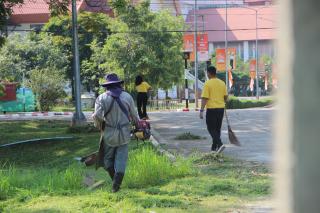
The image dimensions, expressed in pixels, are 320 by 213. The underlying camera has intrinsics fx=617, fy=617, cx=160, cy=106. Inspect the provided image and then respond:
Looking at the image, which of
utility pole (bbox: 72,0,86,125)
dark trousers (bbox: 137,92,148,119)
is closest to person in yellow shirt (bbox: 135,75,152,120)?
dark trousers (bbox: 137,92,148,119)

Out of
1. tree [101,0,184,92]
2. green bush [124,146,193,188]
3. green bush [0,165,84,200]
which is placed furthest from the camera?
tree [101,0,184,92]

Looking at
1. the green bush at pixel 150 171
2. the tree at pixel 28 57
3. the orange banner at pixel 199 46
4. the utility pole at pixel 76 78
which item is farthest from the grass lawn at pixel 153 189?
the tree at pixel 28 57

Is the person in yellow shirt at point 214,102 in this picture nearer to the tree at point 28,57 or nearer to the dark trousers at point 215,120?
the dark trousers at point 215,120

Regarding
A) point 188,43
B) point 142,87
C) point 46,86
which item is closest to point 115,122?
point 142,87

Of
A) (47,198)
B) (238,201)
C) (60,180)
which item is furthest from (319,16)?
(60,180)

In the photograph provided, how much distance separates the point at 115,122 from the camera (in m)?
8.34

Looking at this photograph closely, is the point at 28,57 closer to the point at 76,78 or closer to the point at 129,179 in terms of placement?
the point at 76,78

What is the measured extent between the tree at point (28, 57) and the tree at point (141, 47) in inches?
332

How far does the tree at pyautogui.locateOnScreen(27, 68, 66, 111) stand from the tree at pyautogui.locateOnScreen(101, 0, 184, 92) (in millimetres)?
3542

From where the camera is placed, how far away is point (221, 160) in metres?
11.1

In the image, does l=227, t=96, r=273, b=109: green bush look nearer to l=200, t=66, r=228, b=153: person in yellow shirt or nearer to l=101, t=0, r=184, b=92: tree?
l=101, t=0, r=184, b=92: tree

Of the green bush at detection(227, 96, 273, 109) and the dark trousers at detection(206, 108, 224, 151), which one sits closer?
the dark trousers at detection(206, 108, 224, 151)

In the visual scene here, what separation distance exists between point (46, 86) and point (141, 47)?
6943mm

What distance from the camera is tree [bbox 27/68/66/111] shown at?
4147 cm
